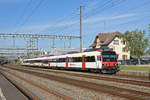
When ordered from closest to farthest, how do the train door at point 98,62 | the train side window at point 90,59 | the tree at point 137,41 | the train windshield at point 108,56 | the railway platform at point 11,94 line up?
the railway platform at point 11,94
the train door at point 98,62
the train windshield at point 108,56
the train side window at point 90,59
the tree at point 137,41

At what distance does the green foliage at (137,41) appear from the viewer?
42.9 m

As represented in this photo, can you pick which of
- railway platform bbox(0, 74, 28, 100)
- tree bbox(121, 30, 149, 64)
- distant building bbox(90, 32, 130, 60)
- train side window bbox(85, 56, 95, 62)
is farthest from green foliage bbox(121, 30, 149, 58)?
railway platform bbox(0, 74, 28, 100)

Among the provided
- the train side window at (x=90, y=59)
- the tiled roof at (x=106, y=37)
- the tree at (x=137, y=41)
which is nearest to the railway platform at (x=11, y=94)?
the train side window at (x=90, y=59)

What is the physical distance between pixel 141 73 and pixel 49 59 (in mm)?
23646

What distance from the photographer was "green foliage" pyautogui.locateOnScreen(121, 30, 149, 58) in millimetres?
42938

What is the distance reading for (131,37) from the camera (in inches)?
1698

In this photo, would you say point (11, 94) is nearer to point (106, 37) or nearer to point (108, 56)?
point (108, 56)

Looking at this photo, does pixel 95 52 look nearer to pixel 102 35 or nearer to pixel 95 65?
pixel 95 65

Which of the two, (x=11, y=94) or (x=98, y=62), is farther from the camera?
(x=98, y=62)

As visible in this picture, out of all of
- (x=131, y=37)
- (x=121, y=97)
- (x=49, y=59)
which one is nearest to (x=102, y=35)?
(x=131, y=37)

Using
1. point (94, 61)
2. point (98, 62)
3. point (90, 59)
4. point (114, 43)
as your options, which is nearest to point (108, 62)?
point (98, 62)

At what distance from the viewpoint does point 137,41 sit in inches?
1697

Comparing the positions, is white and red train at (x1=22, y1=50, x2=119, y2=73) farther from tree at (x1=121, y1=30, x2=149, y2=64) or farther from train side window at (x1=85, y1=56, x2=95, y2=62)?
tree at (x1=121, y1=30, x2=149, y2=64)

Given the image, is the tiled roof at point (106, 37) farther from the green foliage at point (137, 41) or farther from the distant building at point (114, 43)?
the green foliage at point (137, 41)
